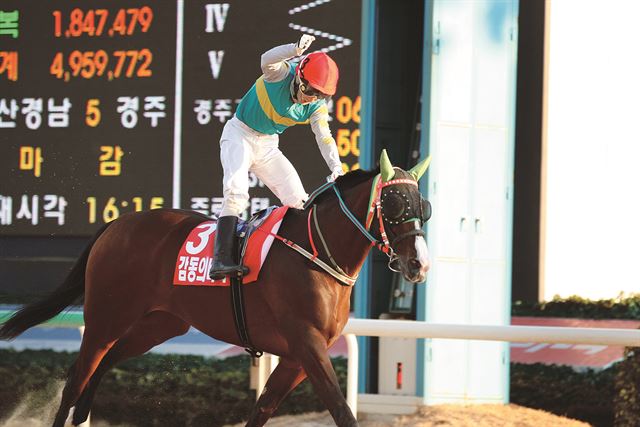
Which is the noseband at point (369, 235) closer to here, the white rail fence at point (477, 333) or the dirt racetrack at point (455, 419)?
the white rail fence at point (477, 333)

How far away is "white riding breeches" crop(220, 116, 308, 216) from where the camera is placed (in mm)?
4457

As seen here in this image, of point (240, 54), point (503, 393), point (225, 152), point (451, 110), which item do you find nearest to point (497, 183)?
point (451, 110)

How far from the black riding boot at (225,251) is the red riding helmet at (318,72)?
55 centimetres

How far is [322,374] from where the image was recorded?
3.94 m

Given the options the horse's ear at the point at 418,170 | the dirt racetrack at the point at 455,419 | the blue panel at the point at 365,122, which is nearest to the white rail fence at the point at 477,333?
the horse's ear at the point at 418,170

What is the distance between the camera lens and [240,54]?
603 cm

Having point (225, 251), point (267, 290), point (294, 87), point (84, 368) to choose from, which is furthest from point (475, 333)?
point (84, 368)

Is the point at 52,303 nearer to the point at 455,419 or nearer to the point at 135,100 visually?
the point at 135,100

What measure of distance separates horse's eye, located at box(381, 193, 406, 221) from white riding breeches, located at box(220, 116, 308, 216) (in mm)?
563

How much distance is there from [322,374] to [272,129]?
105cm

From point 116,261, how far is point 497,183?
234cm

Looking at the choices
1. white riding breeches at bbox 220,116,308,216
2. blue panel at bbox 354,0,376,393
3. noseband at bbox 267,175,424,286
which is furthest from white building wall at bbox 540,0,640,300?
noseband at bbox 267,175,424,286

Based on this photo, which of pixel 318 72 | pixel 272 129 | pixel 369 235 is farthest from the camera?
pixel 272 129

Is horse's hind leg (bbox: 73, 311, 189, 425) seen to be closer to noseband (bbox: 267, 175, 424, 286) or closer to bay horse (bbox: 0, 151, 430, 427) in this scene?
bay horse (bbox: 0, 151, 430, 427)
